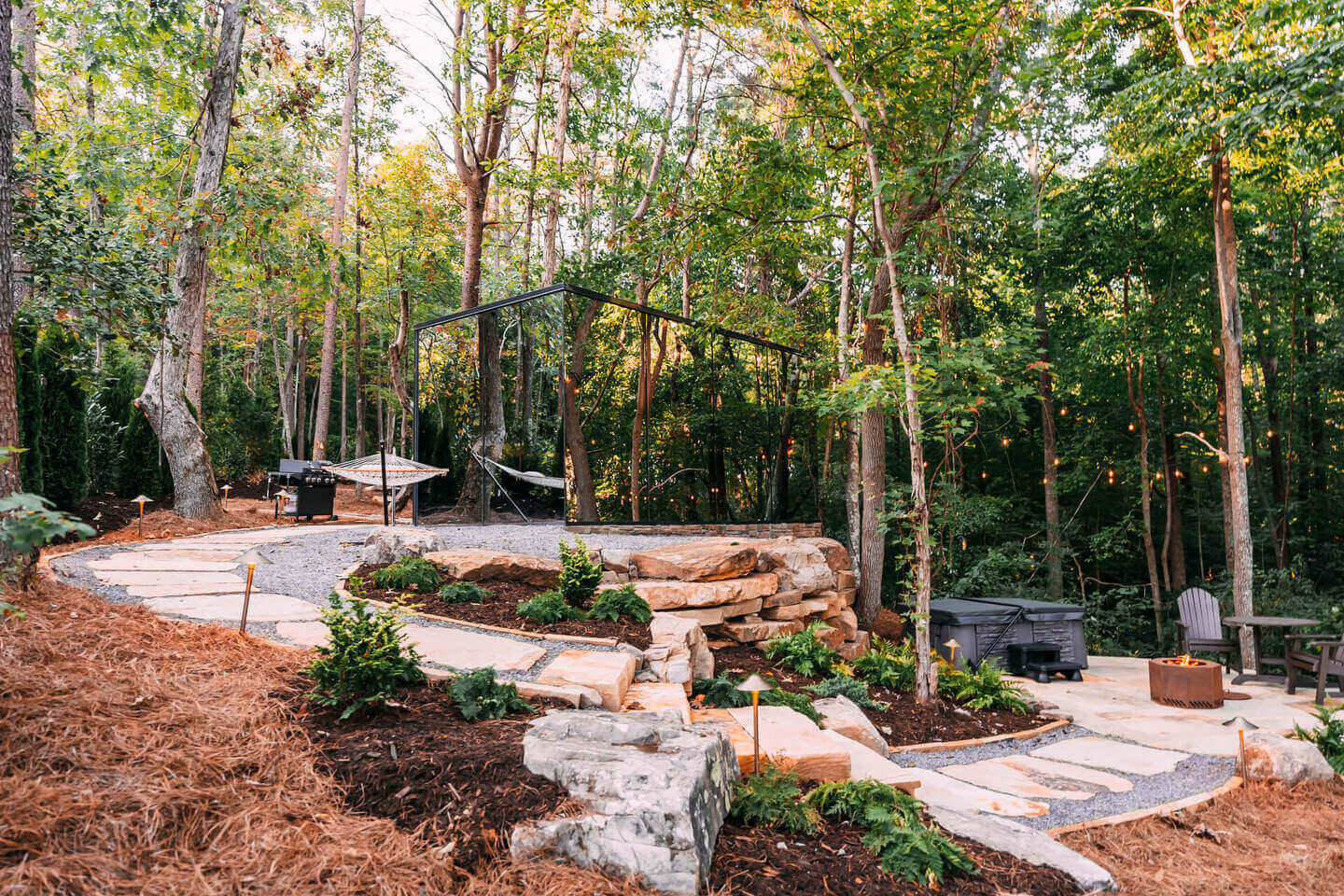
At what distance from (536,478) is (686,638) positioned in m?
3.41

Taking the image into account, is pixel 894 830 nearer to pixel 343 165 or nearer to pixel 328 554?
pixel 328 554

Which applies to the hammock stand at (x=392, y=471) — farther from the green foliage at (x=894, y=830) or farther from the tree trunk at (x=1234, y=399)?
the tree trunk at (x=1234, y=399)

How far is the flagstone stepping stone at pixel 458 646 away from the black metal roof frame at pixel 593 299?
3.91 meters

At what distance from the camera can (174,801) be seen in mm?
1788

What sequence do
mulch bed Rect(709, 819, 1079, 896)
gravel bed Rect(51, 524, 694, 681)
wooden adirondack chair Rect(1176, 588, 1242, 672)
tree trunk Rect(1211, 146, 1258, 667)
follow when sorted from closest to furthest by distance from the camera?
mulch bed Rect(709, 819, 1079, 896), gravel bed Rect(51, 524, 694, 681), wooden adirondack chair Rect(1176, 588, 1242, 672), tree trunk Rect(1211, 146, 1258, 667)

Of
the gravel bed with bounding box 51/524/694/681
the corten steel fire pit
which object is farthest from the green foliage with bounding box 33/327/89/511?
the corten steel fire pit

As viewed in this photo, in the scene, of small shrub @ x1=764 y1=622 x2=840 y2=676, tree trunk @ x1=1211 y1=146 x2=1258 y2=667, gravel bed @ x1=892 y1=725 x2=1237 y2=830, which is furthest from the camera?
tree trunk @ x1=1211 y1=146 x2=1258 y2=667

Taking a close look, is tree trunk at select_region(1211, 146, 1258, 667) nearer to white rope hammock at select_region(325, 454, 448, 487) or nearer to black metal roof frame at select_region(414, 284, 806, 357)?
black metal roof frame at select_region(414, 284, 806, 357)

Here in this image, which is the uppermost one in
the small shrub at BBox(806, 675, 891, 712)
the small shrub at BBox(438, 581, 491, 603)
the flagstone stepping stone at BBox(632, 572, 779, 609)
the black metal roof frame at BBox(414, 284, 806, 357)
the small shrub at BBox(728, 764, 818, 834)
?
the black metal roof frame at BBox(414, 284, 806, 357)

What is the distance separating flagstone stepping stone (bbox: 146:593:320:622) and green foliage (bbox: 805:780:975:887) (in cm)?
253

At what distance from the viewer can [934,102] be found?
217 inches

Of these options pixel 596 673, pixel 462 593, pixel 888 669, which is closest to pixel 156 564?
pixel 462 593

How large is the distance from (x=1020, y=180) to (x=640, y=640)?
30.9 ft

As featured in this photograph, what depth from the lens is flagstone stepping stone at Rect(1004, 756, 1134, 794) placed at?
151 inches
